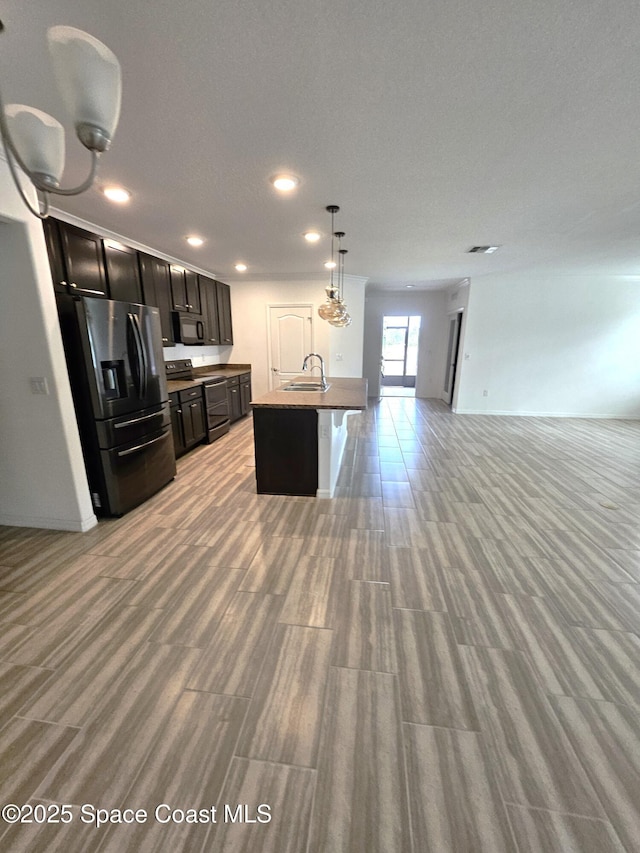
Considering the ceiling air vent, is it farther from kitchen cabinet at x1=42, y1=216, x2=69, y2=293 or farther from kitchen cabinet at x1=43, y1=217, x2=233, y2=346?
kitchen cabinet at x1=42, y1=216, x2=69, y2=293

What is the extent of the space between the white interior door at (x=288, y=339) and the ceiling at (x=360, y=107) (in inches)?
112

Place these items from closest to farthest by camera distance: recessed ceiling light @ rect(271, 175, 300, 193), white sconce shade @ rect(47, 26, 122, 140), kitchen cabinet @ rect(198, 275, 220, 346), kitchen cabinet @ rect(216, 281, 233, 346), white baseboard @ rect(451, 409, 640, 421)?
white sconce shade @ rect(47, 26, 122, 140) → recessed ceiling light @ rect(271, 175, 300, 193) → kitchen cabinet @ rect(198, 275, 220, 346) → kitchen cabinet @ rect(216, 281, 233, 346) → white baseboard @ rect(451, 409, 640, 421)

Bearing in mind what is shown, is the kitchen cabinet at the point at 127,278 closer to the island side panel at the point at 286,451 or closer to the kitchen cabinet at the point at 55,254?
the kitchen cabinet at the point at 55,254

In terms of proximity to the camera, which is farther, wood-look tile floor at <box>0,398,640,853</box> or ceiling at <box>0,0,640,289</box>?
ceiling at <box>0,0,640,289</box>

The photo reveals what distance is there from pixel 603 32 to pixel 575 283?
6052mm

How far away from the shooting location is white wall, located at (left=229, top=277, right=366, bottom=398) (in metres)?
5.96

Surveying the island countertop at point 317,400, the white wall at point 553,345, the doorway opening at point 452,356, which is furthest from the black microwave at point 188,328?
the doorway opening at point 452,356

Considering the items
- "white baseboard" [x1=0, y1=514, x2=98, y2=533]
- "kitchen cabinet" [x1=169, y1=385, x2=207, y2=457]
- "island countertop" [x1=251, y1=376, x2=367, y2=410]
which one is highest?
"island countertop" [x1=251, y1=376, x2=367, y2=410]

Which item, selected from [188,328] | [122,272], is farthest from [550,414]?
[122,272]

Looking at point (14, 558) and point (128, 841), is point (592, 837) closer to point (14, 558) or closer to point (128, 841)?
point (128, 841)

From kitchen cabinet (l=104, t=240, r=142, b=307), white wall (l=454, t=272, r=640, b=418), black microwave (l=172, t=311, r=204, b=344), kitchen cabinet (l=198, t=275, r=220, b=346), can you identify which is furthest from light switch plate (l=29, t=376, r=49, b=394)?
white wall (l=454, t=272, r=640, b=418)

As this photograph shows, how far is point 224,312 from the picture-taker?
589cm

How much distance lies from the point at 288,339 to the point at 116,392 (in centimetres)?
389

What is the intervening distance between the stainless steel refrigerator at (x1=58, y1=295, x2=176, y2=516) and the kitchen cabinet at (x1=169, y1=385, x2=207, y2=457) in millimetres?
723
